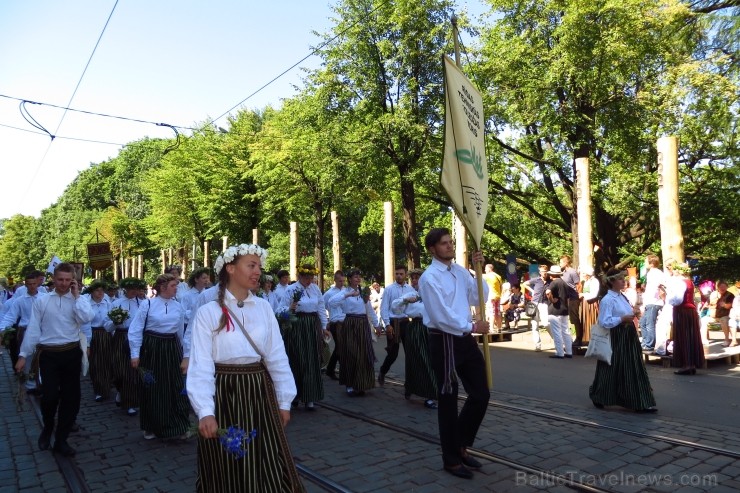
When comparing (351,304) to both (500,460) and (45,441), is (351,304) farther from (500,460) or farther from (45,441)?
(45,441)

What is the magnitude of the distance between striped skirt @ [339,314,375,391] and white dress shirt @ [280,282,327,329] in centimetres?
47

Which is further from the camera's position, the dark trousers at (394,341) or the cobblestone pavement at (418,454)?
the dark trousers at (394,341)

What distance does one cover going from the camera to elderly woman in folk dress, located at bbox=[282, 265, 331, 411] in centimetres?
828

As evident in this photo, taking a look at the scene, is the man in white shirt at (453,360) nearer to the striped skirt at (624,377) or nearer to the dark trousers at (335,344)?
the striped skirt at (624,377)

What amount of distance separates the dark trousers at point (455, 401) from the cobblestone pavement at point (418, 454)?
0.94ft

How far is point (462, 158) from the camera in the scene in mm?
5473

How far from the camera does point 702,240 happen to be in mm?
23906

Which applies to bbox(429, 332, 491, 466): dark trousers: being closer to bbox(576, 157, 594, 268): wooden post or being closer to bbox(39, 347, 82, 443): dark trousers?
bbox(39, 347, 82, 443): dark trousers

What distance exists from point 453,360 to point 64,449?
4323 millimetres

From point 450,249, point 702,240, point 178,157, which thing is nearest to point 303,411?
point 450,249

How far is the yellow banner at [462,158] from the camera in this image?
5.38 m

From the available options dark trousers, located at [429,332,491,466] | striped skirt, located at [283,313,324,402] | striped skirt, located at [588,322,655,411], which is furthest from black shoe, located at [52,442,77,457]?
striped skirt, located at [588,322,655,411]

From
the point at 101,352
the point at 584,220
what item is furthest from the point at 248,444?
the point at 584,220

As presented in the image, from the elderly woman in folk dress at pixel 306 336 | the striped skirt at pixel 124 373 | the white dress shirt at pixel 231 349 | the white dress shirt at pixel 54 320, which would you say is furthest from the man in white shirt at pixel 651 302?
the white dress shirt at pixel 54 320
